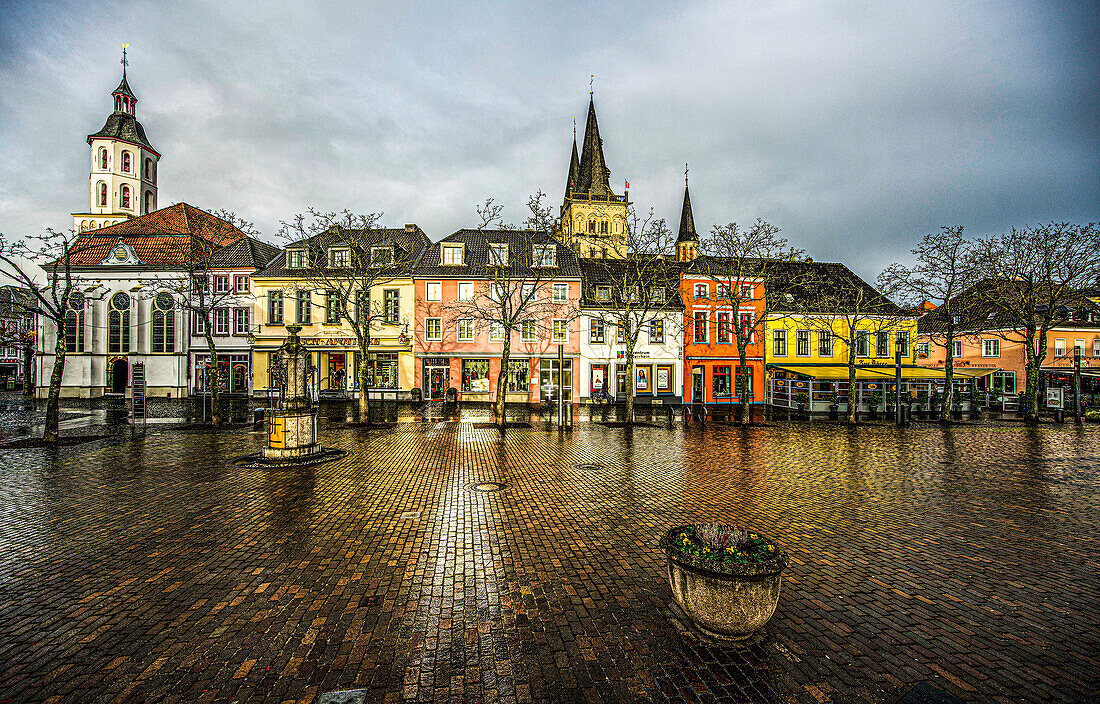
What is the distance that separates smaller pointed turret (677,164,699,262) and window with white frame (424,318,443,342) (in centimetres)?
5448

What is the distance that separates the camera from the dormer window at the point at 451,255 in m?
38.1

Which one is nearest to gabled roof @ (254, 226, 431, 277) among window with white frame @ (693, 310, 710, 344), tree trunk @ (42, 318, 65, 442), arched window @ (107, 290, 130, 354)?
arched window @ (107, 290, 130, 354)

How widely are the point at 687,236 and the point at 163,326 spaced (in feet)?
233

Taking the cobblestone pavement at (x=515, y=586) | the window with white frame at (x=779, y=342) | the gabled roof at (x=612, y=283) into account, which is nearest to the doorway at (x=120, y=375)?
the cobblestone pavement at (x=515, y=586)

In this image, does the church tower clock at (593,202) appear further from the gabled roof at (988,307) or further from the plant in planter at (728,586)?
the plant in planter at (728,586)

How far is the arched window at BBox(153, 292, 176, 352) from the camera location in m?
39.8

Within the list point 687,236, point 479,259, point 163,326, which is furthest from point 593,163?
point 163,326

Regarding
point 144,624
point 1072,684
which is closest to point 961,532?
point 1072,684

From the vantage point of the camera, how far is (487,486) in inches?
415

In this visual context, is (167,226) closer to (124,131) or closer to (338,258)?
(338,258)

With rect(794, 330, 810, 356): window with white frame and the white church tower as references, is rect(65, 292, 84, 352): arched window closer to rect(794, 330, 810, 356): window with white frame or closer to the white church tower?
the white church tower

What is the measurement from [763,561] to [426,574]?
149 inches

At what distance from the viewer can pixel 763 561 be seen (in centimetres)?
435

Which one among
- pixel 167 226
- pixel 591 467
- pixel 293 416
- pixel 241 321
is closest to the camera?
pixel 591 467
